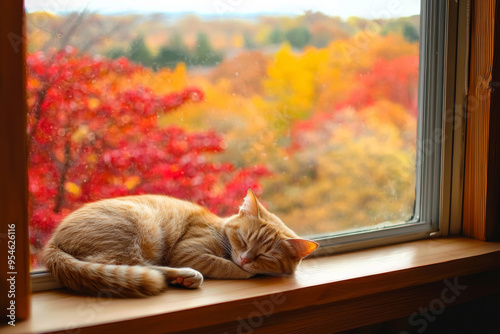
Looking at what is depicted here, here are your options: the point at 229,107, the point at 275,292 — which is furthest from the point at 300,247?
the point at 229,107

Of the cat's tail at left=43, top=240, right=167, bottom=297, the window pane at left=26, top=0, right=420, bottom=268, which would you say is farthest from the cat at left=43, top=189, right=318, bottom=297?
the window pane at left=26, top=0, right=420, bottom=268

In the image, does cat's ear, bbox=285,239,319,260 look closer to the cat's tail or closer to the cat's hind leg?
the cat's hind leg

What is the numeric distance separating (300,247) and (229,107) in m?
0.58

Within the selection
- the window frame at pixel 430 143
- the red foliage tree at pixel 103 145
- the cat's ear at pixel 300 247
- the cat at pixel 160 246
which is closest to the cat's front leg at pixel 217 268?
the cat at pixel 160 246

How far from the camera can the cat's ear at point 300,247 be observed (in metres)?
1.50

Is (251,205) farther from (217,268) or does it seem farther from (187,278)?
(187,278)

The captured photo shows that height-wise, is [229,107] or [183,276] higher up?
[229,107]

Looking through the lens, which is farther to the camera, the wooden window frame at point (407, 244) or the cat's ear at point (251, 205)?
the cat's ear at point (251, 205)

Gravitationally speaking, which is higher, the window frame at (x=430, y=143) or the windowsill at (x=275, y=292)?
the window frame at (x=430, y=143)

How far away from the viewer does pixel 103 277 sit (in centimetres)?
127

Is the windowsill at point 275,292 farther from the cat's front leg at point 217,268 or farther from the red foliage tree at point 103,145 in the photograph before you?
the red foliage tree at point 103,145

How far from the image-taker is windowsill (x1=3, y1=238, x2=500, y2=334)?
1175 mm

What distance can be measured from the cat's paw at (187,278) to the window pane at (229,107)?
399mm

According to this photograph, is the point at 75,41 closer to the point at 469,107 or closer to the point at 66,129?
the point at 66,129
